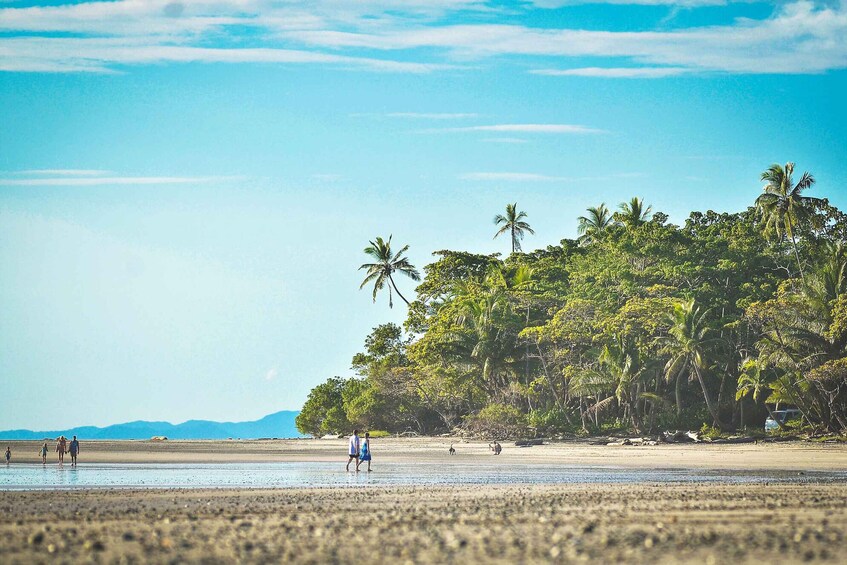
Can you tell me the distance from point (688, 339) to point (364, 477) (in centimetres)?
2997

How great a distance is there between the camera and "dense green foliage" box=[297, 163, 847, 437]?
46.9 metres

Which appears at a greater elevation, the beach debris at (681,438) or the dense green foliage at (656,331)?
the dense green foliage at (656,331)

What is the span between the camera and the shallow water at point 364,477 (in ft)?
72.8

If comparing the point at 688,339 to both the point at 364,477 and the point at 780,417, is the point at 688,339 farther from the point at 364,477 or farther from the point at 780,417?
the point at 364,477

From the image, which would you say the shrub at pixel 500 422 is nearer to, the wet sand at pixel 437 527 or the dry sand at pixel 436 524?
the dry sand at pixel 436 524

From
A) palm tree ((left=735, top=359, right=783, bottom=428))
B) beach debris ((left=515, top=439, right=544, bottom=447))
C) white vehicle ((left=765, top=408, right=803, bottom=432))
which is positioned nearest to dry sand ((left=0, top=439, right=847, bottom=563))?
palm tree ((left=735, top=359, right=783, bottom=428))

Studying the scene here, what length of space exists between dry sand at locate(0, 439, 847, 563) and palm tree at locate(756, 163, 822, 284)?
39010 millimetres

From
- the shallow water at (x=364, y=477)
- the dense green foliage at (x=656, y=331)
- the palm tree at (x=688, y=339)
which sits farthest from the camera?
the palm tree at (x=688, y=339)

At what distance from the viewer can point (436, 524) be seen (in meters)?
12.4

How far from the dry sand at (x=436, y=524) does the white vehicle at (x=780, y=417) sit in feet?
109

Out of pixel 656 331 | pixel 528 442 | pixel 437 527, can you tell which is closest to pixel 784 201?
pixel 656 331

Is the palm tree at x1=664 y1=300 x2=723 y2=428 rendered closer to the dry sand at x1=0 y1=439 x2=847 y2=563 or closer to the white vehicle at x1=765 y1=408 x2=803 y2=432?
the white vehicle at x1=765 y1=408 x2=803 y2=432

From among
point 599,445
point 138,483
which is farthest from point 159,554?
point 599,445

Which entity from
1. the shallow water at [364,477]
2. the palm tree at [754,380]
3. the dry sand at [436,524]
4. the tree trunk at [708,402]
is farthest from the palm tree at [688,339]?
the dry sand at [436,524]
